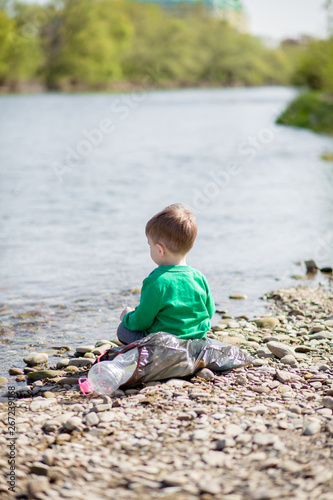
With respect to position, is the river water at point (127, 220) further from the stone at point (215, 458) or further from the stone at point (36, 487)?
the stone at point (215, 458)

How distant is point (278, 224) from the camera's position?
38.7 feet

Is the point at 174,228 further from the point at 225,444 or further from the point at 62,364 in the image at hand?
the point at 225,444

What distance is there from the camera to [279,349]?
514 cm

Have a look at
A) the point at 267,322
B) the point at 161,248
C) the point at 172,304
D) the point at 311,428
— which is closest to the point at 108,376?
the point at 172,304

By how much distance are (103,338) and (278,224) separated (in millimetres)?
6519

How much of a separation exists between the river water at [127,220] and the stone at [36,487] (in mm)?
2254

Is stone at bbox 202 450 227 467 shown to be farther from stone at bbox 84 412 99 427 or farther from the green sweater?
the green sweater

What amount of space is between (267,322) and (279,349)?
43.5 inches

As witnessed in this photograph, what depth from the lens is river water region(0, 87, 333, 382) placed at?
7090 millimetres

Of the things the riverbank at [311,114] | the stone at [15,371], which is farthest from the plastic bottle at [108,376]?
the riverbank at [311,114]

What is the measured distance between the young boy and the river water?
4.42ft

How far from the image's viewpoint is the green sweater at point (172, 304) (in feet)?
15.5

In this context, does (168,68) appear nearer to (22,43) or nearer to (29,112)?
(22,43)

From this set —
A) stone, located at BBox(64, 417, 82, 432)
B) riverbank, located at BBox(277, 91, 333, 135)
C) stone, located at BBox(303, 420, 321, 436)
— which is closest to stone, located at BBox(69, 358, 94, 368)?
stone, located at BBox(64, 417, 82, 432)
